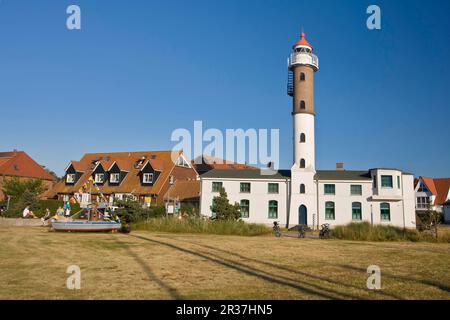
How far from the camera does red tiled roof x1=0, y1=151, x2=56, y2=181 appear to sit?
59.1 meters

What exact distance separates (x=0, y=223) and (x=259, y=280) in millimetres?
32289

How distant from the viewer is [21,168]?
61562mm

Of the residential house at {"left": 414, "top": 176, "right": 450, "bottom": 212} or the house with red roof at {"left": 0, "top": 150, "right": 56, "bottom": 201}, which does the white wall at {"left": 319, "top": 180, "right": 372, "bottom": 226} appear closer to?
the residential house at {"left": 414, "top": 176, "right": 450, "bottom": 212}

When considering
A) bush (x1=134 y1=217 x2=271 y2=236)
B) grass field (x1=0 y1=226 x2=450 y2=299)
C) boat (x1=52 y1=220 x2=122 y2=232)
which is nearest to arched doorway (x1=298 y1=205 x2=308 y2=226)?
bush (x1=134 y1=217 x2=271 y2=236)

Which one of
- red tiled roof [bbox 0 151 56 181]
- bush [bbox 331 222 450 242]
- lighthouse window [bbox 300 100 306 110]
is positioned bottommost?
bush [bbox 331 222 450 242]

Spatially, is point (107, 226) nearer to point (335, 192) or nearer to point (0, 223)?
point (0, 223)

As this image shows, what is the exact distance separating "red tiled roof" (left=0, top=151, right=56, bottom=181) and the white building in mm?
35724

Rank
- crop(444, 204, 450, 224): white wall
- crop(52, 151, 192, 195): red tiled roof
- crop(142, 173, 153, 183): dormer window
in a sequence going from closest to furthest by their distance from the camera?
1. crop(52, 151, 192, 195): red tiled roof
2. crop(142, 173, 153, 183): dormer window
3. crop(444, 204, 450, 224): white wall

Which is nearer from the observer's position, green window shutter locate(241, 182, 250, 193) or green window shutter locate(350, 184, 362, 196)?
green window shutter locate(350, 184, 362, 196)

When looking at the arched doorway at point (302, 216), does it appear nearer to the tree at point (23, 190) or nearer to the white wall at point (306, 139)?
A: the white wall at point (306, 139)

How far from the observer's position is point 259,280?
959cm

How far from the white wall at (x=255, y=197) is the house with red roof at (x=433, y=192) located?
3452cm

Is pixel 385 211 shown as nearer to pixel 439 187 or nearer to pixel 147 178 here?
pixel 147 178
